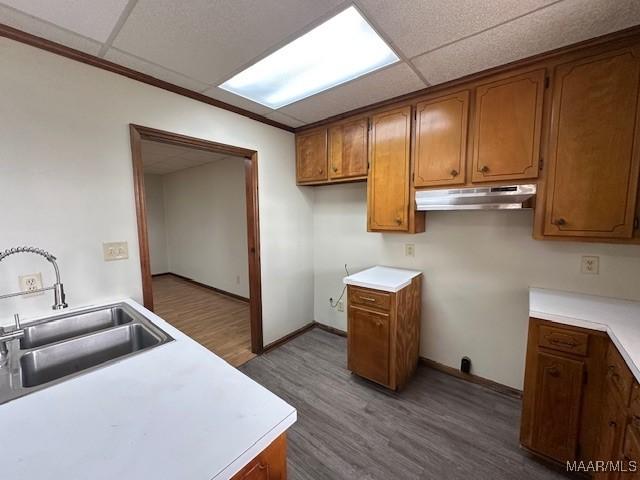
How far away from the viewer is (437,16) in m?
1.27

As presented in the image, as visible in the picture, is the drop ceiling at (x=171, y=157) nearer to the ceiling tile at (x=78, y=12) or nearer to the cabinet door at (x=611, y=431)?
the ceiling tile at (x=78, y=12)

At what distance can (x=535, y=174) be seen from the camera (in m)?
1.66

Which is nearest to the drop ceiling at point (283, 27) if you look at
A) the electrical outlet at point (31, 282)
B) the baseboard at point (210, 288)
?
the electrical outlet at point (31, 282)

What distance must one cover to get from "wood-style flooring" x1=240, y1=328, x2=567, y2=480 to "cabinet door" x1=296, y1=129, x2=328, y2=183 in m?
1.93

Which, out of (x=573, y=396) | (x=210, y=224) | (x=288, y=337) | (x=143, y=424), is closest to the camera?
(x=143, y=424)

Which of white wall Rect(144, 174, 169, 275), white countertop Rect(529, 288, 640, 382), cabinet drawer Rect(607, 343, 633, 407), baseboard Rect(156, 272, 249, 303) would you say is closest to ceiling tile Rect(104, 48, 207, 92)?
white countertop Rect(529, 288, 640, 382)

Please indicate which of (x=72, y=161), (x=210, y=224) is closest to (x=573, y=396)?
(x=72, y=161)

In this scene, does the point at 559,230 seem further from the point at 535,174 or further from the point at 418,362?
the point at 418,362

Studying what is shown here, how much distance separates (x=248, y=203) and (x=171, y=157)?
249 cm

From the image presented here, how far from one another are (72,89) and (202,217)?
11.7 ft

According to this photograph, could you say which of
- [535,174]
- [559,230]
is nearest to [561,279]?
[559,230]

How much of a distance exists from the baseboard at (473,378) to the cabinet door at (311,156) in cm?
207

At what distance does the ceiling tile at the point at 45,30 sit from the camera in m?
1.25

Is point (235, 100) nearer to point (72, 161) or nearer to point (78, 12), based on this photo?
point (78, 12)
